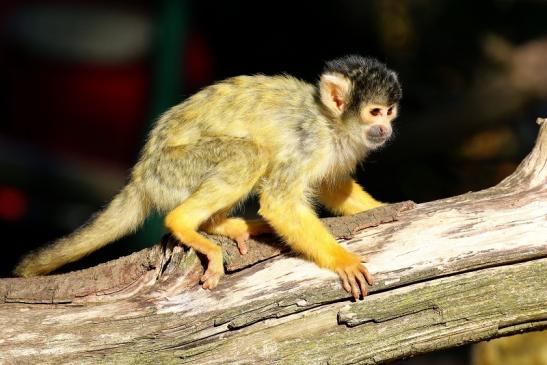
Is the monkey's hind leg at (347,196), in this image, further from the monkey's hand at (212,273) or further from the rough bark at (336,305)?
the monkey's hand at (212,273)

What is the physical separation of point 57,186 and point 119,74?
4.58 ft

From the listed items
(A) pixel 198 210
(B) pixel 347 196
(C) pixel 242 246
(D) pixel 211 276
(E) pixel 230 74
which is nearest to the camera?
(D) pixel 211 276

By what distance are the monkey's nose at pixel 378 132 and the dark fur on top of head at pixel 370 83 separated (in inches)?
5.7

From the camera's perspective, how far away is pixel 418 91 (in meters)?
9.23

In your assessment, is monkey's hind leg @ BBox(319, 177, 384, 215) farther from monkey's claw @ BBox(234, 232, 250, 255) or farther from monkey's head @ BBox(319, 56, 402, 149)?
monkey's claw @ BBox(234, 232, 250, 255)

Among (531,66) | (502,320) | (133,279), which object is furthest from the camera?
(531,66)

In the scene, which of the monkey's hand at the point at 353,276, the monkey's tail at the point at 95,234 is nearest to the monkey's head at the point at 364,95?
the monkey's hand at the point at 353,276

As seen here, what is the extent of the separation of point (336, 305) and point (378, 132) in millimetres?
1280

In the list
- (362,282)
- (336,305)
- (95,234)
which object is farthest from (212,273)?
(95,234)

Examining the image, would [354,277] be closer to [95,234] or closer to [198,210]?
[198,210]

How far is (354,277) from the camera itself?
4.39 meters

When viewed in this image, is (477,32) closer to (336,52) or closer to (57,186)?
(336,52)

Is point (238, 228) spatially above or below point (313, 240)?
above

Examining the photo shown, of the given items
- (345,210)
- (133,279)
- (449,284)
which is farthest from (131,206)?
(449,284)
